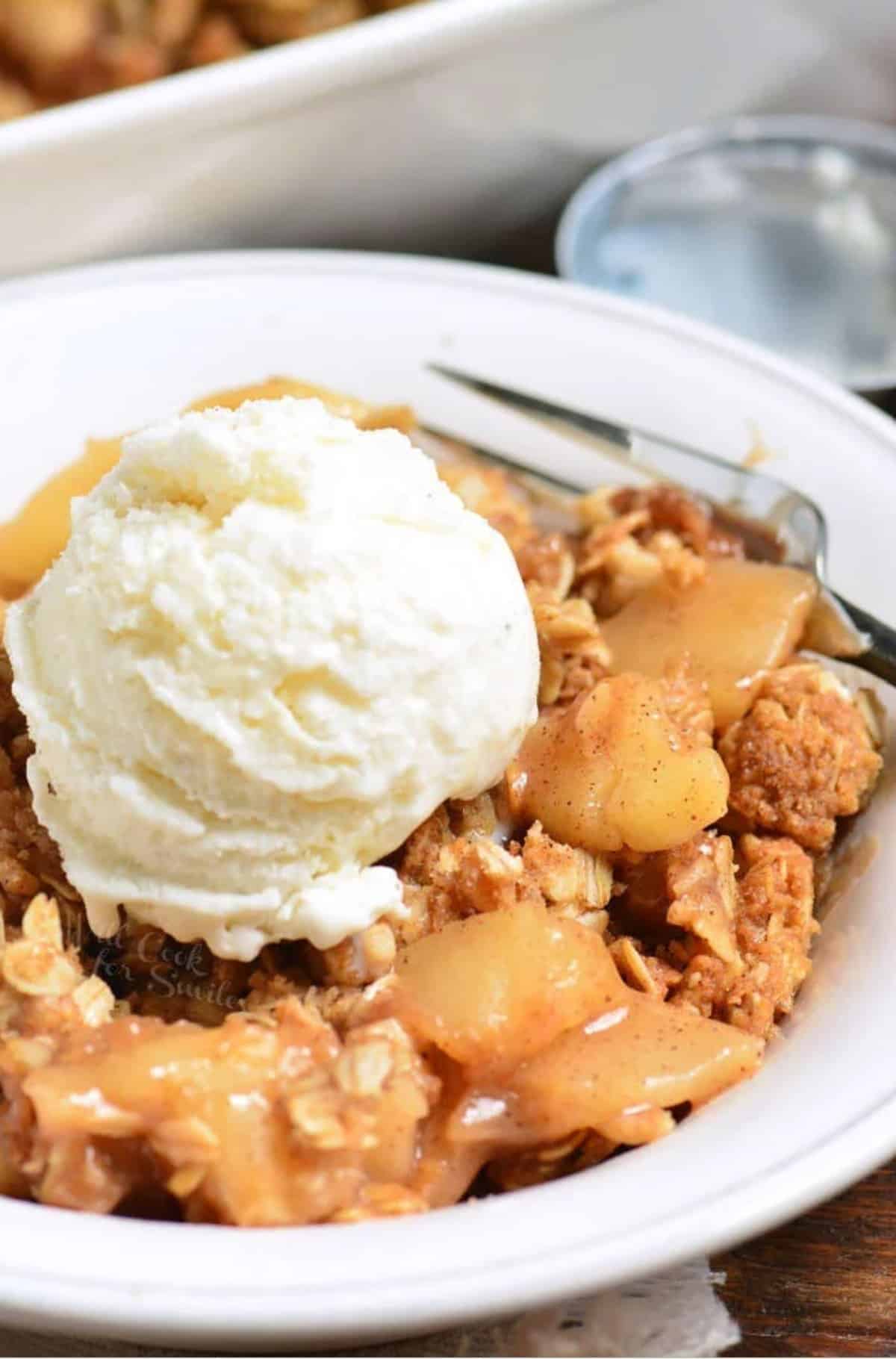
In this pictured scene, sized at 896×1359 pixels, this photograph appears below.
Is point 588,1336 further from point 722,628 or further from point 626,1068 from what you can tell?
point 722,628

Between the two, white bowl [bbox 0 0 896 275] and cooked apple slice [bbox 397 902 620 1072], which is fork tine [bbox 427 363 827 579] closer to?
white bowl [bbox 0 0 896 275]

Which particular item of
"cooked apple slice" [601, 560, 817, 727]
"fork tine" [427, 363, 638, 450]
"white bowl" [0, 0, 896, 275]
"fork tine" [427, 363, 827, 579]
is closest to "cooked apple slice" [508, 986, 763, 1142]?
"cooked apple slice" [601, 560, 817, 727]

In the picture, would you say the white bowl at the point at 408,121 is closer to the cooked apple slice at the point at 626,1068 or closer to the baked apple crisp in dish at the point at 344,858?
the baked apple crisp in dish at the point at 344,858

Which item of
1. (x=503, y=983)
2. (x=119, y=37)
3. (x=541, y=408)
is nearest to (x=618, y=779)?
(x=503, y=983)

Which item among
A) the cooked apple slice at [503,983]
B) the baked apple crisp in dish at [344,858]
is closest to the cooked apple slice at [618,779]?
the baked apple crisp in dish at [344,858]

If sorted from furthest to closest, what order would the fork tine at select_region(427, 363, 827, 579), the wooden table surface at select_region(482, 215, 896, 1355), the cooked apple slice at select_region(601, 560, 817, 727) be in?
the fork tine at select_region(427, 363, 827, 579), the cooked apple slice at select_region(601, 560, 817, 727), the wooden table surface at select_region(482, 215, 896, 1355)

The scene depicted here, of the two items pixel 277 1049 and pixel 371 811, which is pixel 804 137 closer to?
pixel 371 811

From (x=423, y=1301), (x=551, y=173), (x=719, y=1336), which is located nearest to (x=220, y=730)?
(x=423, y=1301)
